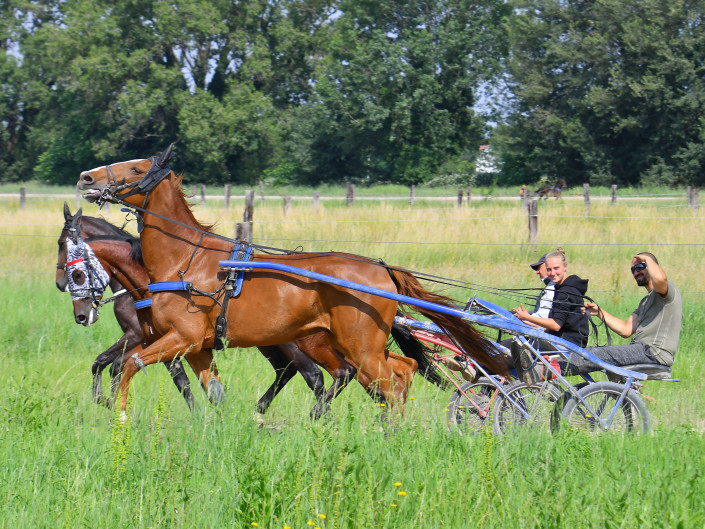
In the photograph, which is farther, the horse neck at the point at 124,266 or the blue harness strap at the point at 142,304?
the horse neck at the point at 124,266

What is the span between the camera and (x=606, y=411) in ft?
18.1

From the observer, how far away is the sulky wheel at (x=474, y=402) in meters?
5.80

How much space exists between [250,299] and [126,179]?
1.28m

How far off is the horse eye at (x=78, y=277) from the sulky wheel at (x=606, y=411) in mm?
3831

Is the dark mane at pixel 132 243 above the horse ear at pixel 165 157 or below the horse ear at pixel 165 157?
below

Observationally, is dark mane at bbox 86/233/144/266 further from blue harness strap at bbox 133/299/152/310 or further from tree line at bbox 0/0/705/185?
tree line at bbox 0/0/705/185

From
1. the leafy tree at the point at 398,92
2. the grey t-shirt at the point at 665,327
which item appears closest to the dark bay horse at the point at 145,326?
the grey t-shirt at the point at 665,327

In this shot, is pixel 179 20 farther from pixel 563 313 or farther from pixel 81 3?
pixel 563 313

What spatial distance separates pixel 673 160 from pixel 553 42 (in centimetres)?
854

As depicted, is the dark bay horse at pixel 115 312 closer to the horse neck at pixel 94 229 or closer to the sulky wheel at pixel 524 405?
the horse neck at pixel 94 229

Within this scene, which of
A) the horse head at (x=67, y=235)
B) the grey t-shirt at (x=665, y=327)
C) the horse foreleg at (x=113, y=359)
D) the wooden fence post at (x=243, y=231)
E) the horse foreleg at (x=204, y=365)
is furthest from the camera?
the wooden fence post at (x=243, y=231)

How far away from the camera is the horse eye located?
257 inches

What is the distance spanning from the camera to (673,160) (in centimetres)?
3816

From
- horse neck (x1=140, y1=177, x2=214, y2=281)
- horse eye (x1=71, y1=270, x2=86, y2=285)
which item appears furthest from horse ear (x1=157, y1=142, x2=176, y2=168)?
horse eye (x1=71, y1=270, x2=86, y2=285)
